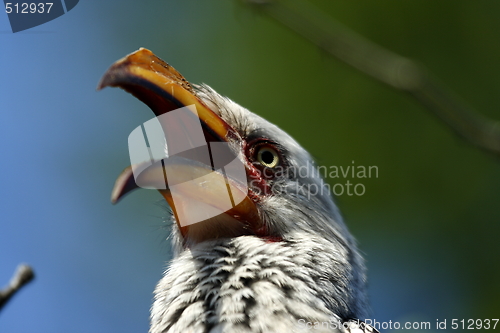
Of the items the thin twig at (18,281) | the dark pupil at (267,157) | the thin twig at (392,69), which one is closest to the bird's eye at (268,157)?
the dark pupil at (267,157)

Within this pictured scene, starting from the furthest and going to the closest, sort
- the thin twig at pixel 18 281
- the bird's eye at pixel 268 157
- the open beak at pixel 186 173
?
the bird's eye at pixel 268 157
the open beak at pixel 186 173
the thin twig at pixel 18 281

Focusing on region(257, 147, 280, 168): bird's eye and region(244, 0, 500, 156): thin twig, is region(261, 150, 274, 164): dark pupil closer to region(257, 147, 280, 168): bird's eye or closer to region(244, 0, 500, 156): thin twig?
region(257, 147, 280, 168): bird's eye

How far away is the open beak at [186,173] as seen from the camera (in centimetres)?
321

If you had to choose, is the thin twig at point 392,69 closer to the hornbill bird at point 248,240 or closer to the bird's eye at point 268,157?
the hornbill bird at point 248,240

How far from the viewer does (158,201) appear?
4.25m

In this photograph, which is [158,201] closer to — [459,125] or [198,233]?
[198,233]

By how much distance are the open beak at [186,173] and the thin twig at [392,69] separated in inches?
30.1

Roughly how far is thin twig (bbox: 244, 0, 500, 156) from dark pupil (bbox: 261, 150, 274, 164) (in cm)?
93

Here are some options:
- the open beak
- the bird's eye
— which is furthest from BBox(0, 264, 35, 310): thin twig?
the bird's eye

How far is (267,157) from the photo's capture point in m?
4.12

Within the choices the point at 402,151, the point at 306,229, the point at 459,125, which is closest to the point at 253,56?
the point at 402,151

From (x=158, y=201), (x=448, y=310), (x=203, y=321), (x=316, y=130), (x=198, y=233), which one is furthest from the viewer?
(x=448, y=310)

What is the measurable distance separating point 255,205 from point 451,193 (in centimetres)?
378

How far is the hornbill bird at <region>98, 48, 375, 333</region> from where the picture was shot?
323cm
